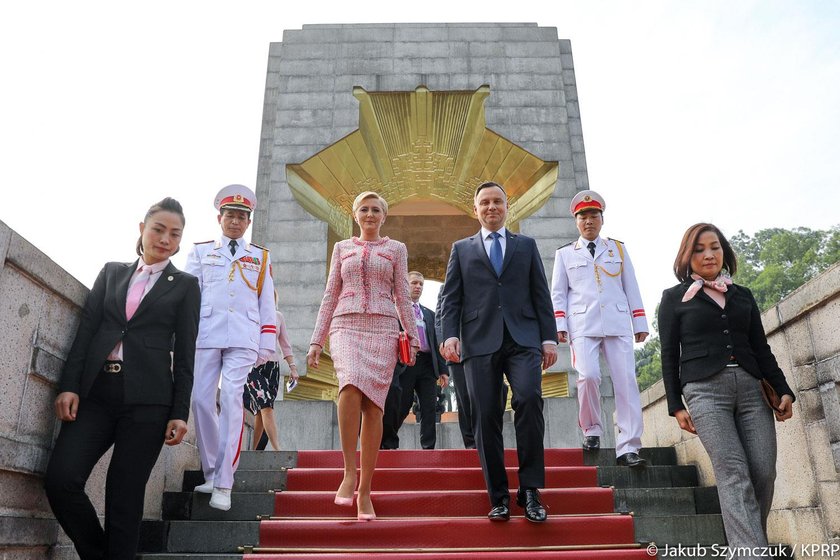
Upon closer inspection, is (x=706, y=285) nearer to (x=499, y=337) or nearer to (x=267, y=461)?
(x=499, y=337)

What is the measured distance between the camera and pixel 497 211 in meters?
3.76

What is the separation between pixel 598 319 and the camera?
462cm

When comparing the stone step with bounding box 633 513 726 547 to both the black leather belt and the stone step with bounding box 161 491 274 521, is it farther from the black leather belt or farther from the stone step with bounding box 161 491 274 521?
the black leather belt

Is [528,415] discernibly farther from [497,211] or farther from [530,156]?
[530,156]

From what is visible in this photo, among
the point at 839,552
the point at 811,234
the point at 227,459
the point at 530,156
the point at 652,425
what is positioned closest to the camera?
the point at 839,552

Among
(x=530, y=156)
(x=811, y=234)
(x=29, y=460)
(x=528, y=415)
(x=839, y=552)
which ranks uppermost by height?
(x=811, y=234)

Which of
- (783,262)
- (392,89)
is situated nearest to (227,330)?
(392,89)

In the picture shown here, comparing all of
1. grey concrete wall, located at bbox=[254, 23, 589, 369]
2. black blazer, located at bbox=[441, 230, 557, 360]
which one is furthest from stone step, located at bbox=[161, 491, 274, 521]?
grey concrete wall, located at bbox=[254, 23, 589, 369]

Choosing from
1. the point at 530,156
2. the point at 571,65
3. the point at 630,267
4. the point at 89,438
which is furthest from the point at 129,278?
the point at 571,65

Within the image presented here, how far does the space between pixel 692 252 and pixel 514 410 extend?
1229 millimetres

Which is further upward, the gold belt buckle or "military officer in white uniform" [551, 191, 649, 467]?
"military officer in white uniform" [551, 191, 649, 467]

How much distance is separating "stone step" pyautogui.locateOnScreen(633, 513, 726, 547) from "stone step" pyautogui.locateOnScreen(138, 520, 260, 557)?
2.09 meters

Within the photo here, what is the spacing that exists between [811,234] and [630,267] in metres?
39.0

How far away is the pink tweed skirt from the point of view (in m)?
3.41
